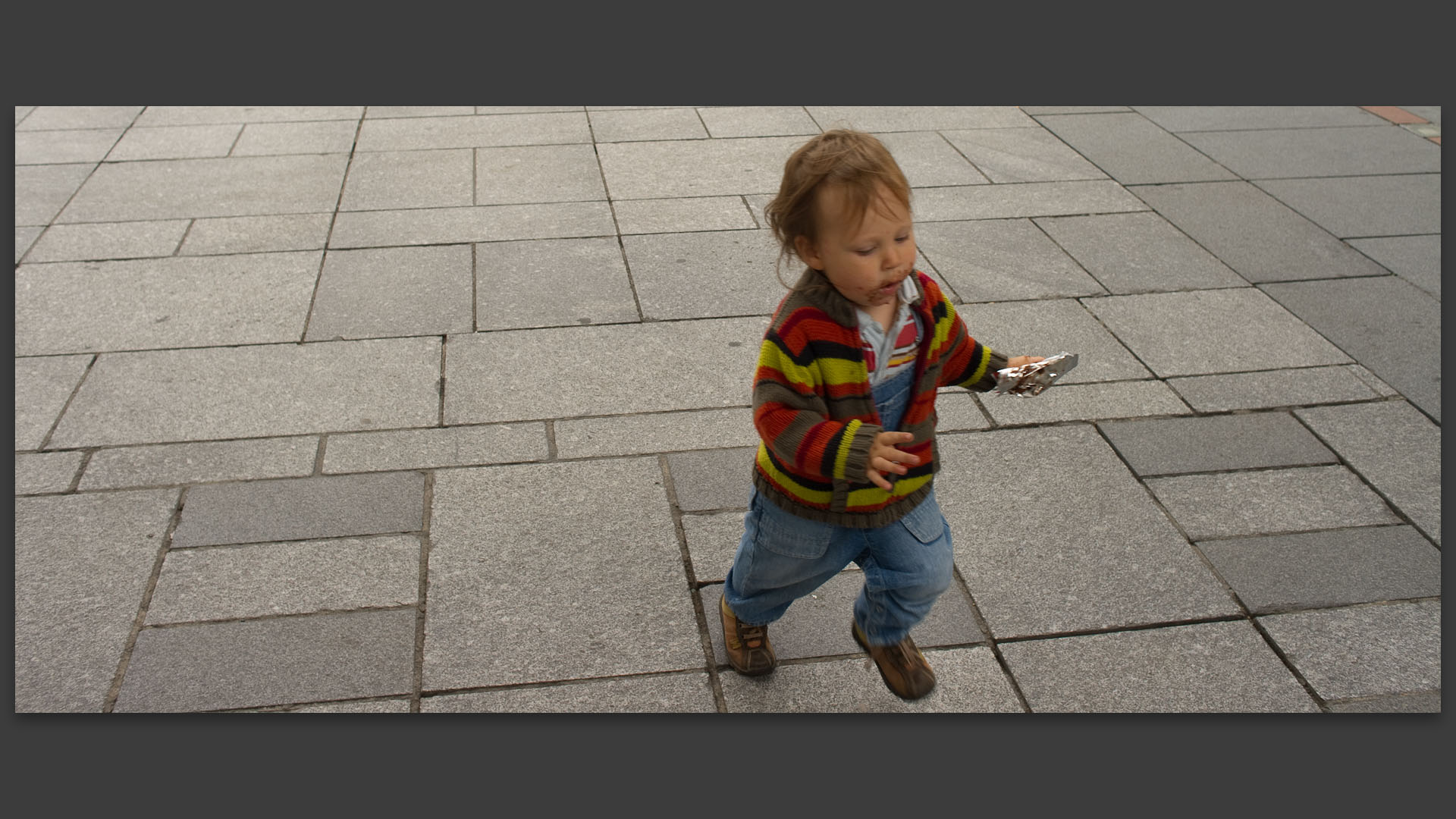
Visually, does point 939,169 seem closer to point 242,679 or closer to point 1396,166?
point 1396,166

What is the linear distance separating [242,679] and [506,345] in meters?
1.88

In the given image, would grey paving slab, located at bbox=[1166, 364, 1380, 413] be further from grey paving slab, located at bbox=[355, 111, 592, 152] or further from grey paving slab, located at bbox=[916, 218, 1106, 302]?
grey paving slab, located at bbox=[355, 111, 592, 152]

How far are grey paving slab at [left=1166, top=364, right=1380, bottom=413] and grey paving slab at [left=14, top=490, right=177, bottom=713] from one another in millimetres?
3416

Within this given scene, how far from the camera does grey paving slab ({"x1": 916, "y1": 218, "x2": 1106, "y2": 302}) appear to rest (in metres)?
4.96

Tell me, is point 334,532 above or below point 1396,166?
below

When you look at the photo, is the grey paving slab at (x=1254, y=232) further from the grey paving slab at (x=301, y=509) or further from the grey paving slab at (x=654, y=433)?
the grey paving slab at (x=301, y=509)

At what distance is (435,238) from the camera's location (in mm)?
5449

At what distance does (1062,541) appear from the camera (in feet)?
11.0

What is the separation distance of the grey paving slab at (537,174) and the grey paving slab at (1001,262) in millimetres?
1793

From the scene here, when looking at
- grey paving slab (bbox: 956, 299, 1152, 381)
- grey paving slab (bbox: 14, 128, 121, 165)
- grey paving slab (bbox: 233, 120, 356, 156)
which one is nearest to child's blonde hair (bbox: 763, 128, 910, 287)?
grey paving slab (bbox: 956, 299, 1152, 381)

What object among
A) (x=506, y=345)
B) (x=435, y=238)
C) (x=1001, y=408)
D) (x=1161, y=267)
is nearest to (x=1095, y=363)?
(x=1001, y=408)

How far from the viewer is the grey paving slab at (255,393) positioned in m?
3.88

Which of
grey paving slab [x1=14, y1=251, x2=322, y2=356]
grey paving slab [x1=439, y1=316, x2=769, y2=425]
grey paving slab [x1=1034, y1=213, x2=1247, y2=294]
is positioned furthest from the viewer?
grey paving slab [x1=1034, y1=213, x2=1247, y2=294]

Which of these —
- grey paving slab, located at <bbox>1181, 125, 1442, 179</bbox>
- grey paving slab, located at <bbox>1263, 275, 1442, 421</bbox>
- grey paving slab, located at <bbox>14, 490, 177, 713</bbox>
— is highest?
grey paving slab, located at <bbox>1181, 125, 1442, 179</bbox>
